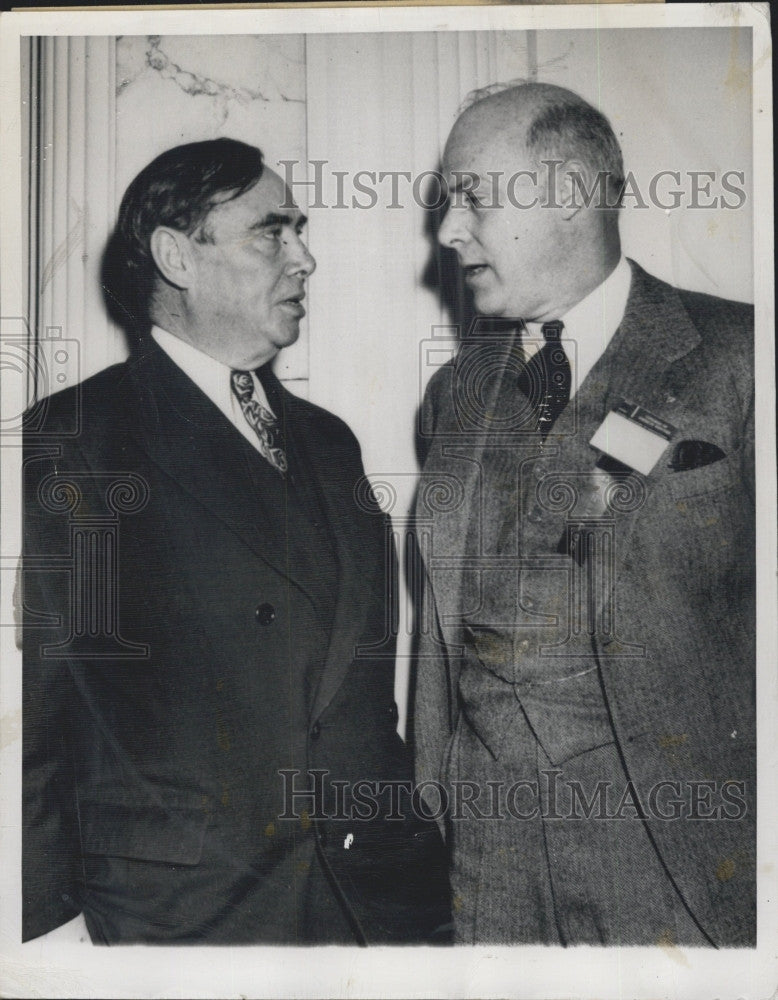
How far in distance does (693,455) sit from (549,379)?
1.13 ft

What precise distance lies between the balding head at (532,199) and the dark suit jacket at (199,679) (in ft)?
1.55

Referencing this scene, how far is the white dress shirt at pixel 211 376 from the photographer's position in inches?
79.8

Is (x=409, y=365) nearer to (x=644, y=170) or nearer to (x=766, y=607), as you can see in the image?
(x=644, y=170)

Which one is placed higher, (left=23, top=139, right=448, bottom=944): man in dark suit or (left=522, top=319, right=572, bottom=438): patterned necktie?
(left=522, top=319, right=572, bottom=438): patterned necktie

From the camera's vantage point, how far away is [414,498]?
202 cm

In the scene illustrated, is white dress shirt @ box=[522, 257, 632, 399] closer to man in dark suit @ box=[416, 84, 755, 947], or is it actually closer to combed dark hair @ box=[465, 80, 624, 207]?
man in dark suit @ box=[416, 84, 755, 947]

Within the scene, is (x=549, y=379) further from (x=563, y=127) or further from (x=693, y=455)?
(x=563, y=127)

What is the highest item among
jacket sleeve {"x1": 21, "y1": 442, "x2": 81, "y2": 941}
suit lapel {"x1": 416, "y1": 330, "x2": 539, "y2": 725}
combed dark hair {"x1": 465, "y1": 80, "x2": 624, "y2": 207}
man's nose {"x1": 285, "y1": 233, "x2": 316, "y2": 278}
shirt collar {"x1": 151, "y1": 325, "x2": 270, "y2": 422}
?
combed dark hair {"x1": 465, "y1": 80, "x2": 624, "y2": 207}

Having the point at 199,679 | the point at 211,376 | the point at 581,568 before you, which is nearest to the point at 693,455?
the point at 581,568

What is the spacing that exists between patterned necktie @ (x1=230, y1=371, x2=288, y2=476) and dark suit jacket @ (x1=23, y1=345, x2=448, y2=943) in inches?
1.3

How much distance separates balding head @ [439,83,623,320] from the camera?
2.00m

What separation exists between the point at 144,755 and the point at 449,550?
0.79 m

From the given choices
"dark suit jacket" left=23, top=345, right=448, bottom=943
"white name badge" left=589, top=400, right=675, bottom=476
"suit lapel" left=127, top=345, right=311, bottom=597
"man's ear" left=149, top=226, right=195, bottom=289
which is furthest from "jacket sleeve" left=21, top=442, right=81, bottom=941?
"white name badge" left=589, top=400, right=675, bottom=476

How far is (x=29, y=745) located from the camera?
80.7 inches
